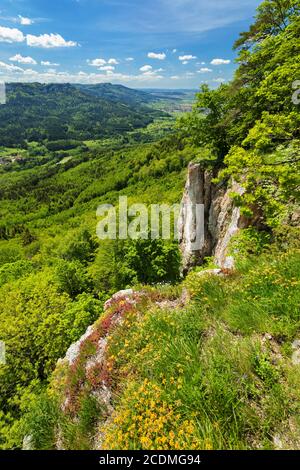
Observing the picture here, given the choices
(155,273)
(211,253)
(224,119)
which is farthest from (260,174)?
(155,273)

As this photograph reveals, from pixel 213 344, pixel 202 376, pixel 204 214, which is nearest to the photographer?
pixel 202 376

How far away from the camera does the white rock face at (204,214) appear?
20922 millimetres

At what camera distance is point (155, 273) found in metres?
24.9

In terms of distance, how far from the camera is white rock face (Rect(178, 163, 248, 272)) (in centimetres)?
2092

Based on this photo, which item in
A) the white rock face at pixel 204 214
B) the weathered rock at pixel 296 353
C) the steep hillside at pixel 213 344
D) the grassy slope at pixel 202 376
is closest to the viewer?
the grassy slope at pixel 202 376

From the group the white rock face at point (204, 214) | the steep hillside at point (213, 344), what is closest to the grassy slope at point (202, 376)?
the steep hillside at point (213, 344)

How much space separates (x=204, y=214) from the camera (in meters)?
24.7

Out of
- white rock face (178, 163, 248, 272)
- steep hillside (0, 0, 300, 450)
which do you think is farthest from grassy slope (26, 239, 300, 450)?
white rock face (178, 163, 248, 272)

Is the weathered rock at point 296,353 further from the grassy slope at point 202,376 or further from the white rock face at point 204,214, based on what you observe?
the white rock face at point 204,214

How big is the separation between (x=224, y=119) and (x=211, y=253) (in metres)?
11.6

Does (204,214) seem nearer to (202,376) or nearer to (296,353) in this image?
(296,353)

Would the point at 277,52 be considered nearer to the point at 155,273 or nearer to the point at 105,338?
the point at 105,338

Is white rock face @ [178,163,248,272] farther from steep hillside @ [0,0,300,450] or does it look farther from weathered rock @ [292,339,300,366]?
weathered rock @ [292,339,300,366]

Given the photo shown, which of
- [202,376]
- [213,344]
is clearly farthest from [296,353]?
[202,376]
